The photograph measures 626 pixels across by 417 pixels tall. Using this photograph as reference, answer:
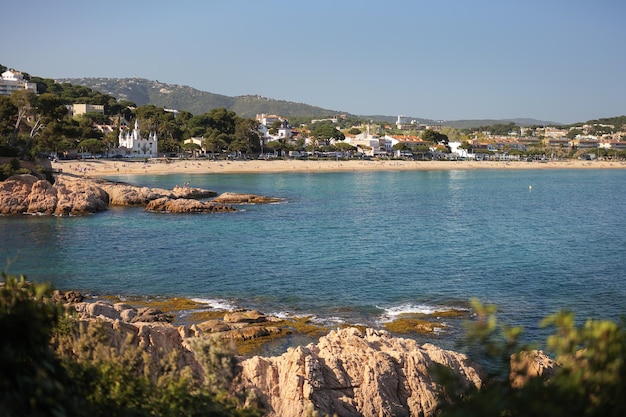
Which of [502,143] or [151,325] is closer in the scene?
[151,325]

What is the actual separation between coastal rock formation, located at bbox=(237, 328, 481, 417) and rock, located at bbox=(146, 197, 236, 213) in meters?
35.8

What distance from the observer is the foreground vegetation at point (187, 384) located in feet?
20.1

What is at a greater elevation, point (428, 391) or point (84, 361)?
point (84, 361)

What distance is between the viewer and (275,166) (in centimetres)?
10038

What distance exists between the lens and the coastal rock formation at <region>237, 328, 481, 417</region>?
1245cm

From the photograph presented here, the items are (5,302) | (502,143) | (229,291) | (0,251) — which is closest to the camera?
(5,302)

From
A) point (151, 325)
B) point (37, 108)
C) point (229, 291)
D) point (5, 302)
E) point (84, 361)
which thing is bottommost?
point (229, 291)

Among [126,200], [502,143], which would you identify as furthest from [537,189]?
[502,143]

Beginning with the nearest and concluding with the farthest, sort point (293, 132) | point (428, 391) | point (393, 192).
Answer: point (428, 391) < point (393, 192) < point (293, 132)

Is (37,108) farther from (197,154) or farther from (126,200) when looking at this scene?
(197,154)

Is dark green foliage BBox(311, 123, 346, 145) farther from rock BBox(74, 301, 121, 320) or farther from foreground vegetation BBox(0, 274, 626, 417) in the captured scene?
foreground vegetation BBox(0, 274, 626, 417)

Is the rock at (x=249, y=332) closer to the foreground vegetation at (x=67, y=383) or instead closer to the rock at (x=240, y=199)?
the foreground vegetation at (x=67, y=383)

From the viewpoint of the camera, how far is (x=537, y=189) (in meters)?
79.5

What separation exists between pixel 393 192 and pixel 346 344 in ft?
185
